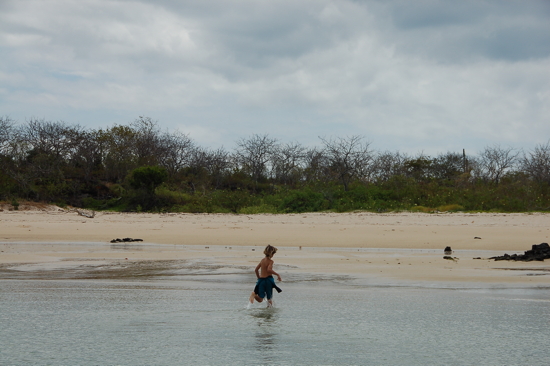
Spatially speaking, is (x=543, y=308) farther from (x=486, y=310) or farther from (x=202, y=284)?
(x=202, y=284)

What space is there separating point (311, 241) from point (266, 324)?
1125cm

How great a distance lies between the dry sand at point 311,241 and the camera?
487 inches

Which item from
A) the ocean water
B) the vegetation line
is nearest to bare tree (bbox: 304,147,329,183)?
the vegetation line

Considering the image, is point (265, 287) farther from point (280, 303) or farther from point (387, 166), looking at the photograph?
point (387, 166)

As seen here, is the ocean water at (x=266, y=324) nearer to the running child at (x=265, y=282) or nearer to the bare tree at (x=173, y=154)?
the running child at (x=265, y=282)

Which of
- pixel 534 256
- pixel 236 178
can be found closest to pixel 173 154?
pixel 236 178

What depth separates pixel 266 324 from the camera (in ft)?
24.4

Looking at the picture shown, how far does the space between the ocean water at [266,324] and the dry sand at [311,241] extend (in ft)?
6.30

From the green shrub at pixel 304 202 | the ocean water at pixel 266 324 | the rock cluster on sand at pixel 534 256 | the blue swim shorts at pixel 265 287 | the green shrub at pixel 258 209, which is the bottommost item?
the ocean water at pixel 266 324

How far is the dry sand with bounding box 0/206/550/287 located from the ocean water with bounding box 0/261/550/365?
1919mm

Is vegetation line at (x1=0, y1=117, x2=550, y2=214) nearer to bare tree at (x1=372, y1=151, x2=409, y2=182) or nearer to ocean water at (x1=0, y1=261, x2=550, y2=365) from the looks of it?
bare tree at (x1=372, y1=151, x2=409, y2=182)

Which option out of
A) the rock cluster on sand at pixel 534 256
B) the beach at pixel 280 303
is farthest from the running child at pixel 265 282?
the rock cluster on sand at pixel 534 256

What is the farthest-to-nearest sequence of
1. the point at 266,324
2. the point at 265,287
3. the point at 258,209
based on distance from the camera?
the point at 258,209 → the point at 265,287 → the point at 266,324

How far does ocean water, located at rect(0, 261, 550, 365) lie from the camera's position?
5906mm
